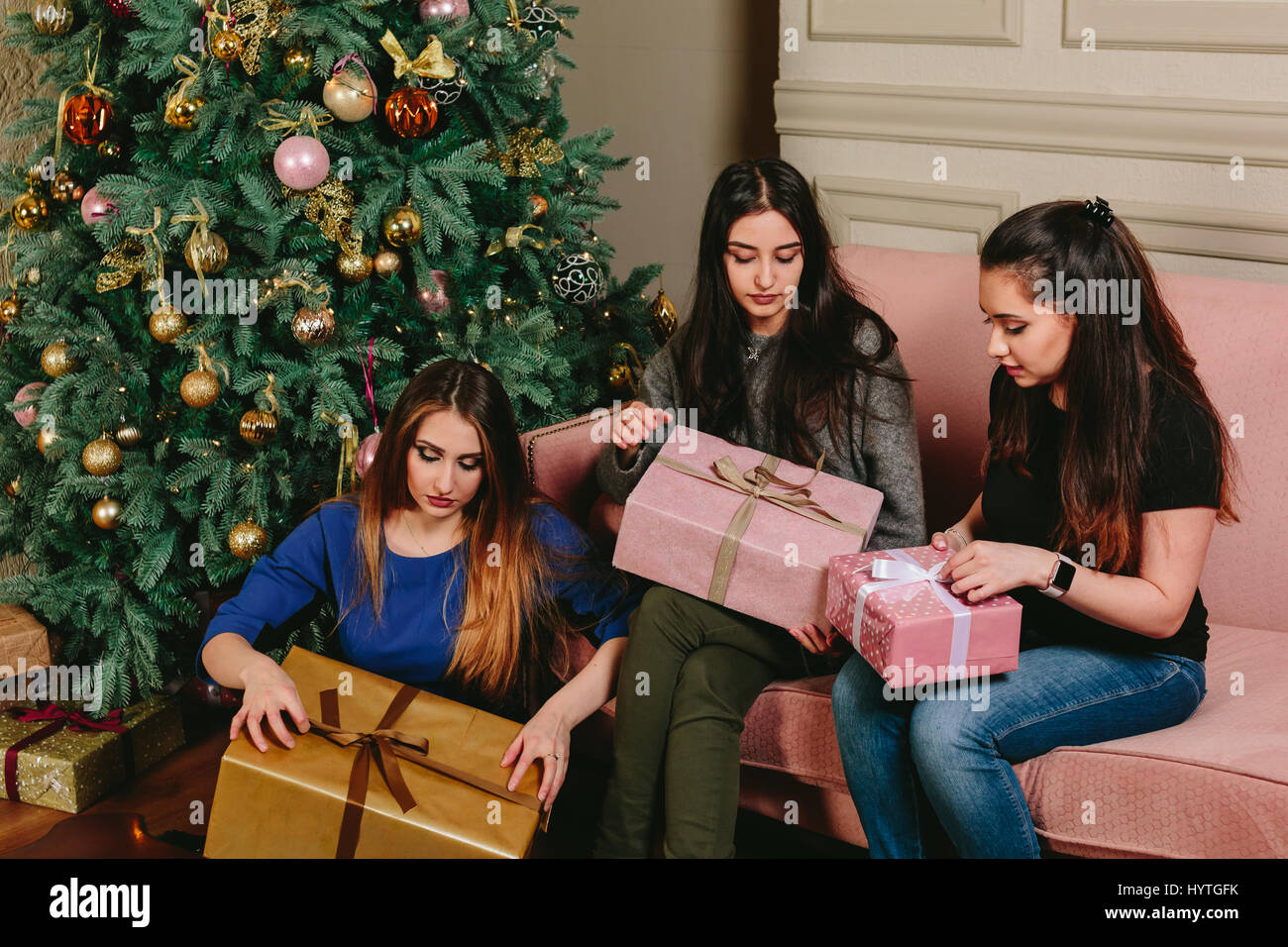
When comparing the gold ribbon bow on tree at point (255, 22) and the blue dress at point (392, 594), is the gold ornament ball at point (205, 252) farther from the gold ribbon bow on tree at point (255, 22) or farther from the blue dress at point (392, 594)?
the blue dress at point (392, 594)

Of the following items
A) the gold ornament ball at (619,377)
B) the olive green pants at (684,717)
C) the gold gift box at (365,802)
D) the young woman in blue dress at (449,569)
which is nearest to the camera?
the gold gift box at (365,802)

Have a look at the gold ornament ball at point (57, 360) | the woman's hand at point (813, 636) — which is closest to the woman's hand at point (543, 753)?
the woman's hand at point (813, 636)

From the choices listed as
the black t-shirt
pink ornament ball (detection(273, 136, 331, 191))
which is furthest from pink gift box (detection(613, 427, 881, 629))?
pink ornament ball (detection(273, 136, 331, 191))

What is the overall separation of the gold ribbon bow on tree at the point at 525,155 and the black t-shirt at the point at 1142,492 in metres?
1.08

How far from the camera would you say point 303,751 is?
1589 mm

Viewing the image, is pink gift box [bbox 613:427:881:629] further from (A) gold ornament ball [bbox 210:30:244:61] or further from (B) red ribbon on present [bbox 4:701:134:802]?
(B) red ribbon on present [bbox 4:701:134:802]

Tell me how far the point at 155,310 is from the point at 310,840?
119cm

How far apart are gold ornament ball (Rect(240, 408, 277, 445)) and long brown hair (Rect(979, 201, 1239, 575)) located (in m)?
1.37

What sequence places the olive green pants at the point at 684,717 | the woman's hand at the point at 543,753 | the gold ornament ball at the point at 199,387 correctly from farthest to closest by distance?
the gold ornament ball at the point at 199,387 < the olive green pants at the point at 684,717 < the woman's hand at the point at 543,753

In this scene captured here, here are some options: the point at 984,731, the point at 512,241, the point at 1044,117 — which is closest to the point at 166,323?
the point at 512,241

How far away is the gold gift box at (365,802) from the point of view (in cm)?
152

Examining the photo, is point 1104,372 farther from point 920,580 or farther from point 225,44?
point 225,44

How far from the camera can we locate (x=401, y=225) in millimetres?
2273

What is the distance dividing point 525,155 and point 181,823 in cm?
151
